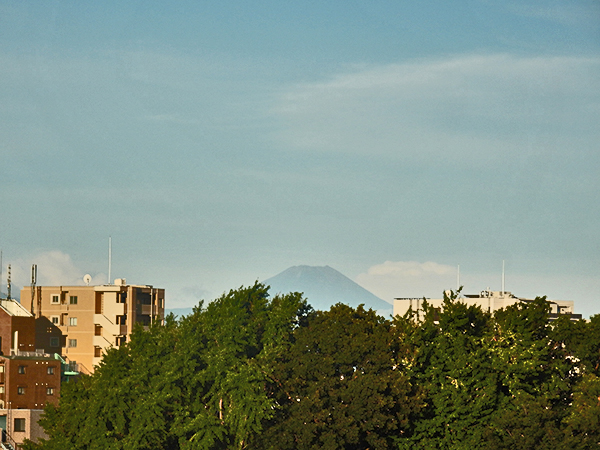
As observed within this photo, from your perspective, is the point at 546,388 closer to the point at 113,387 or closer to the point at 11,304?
the point at 113,387

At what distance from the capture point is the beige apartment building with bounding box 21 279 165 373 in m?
144

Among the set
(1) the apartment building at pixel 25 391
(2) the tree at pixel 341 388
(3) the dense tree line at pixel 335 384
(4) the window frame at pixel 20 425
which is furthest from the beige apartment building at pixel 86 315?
(2) the tree at pixel 341 388

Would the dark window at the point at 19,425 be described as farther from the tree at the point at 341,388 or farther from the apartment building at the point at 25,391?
the tree at the point at 341,388

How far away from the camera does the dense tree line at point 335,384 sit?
76188 millimetres

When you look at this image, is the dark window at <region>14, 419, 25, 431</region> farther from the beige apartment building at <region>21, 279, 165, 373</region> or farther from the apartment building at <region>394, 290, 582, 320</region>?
the apartment building at <region>394, 290, 582, 320</region>

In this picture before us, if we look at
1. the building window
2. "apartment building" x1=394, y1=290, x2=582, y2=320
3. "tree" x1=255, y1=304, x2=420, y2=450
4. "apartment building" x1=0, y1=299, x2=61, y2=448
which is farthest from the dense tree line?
"apartment building" x1=394, y1=290, x2=582, y2=320

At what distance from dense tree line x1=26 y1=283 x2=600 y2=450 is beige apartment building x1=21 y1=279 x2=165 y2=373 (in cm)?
6013

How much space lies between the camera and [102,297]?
475ft

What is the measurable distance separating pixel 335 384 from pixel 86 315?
243 feet

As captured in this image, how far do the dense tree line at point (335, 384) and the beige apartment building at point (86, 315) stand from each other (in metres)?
60.1

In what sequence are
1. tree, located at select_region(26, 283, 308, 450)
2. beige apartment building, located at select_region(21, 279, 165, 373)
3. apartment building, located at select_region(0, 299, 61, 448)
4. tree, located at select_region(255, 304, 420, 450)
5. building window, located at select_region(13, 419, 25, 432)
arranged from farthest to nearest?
beige apartment building, located at select_region(21, 279, 165, 373), building window, located at select_region(13, 419, 25, 432), apartment building, located at select_region(0, 299, 61, 448), tree, located at select_region(26, 283, 308, 450), tree, located at select_region(255, 304, 420, 450)

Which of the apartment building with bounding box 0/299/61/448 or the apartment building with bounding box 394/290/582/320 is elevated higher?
the apartment building with bounding box 394/290/582/320

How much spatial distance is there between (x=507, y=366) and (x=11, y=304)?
7376 cm

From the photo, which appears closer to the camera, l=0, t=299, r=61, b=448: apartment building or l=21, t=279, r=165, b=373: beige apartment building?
l=0, t=299, r=61, b=448: apartment building
